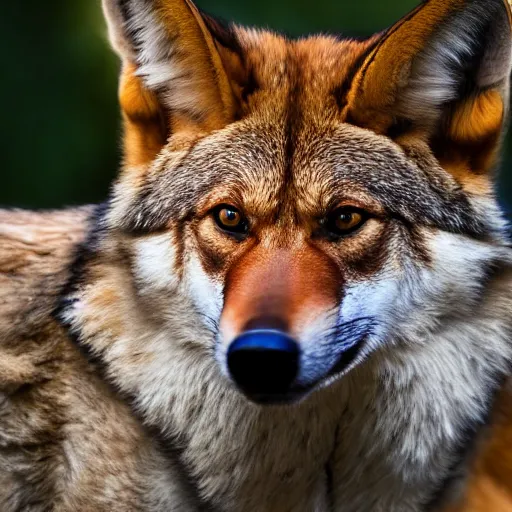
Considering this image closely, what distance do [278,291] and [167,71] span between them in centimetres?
113

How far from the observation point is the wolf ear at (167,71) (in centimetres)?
383

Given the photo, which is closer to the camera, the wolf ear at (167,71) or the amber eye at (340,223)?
the amber eye at (340,223)

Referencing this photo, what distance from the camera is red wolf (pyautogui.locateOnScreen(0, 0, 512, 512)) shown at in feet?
11.9

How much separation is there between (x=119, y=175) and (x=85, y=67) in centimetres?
590

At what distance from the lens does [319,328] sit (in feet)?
11.1

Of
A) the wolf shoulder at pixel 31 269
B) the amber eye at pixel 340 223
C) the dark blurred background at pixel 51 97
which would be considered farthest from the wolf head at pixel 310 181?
the dark blurred background at pixel 51 97

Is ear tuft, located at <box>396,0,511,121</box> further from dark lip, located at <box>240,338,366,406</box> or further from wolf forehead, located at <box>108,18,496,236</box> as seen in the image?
dark lip, located at <box>240,338,366,406</box>

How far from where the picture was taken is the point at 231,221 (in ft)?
12.1

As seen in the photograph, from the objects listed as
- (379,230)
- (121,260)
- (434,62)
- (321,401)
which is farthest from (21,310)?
(434,62)

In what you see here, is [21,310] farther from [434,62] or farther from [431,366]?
[434,62]

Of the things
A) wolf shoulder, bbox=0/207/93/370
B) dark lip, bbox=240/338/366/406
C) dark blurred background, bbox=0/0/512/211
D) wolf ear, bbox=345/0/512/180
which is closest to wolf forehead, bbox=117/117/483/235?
wolf ear, bbox=345/0/512/180

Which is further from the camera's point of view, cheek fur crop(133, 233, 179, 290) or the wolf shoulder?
the wolf shoulder

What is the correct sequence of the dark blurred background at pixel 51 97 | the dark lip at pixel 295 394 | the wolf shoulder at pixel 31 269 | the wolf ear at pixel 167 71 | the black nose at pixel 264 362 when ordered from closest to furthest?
the black nose at pixel 264 362 → the dark lip at pixel 295 394 → the wolf ear at pixel 167 71 → the wolf shoulder at pixel 31 269 → the dark blurred background at pixel 51 97

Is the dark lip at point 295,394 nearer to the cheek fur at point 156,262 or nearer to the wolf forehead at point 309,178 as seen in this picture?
the wolf forehead at point 309,178
